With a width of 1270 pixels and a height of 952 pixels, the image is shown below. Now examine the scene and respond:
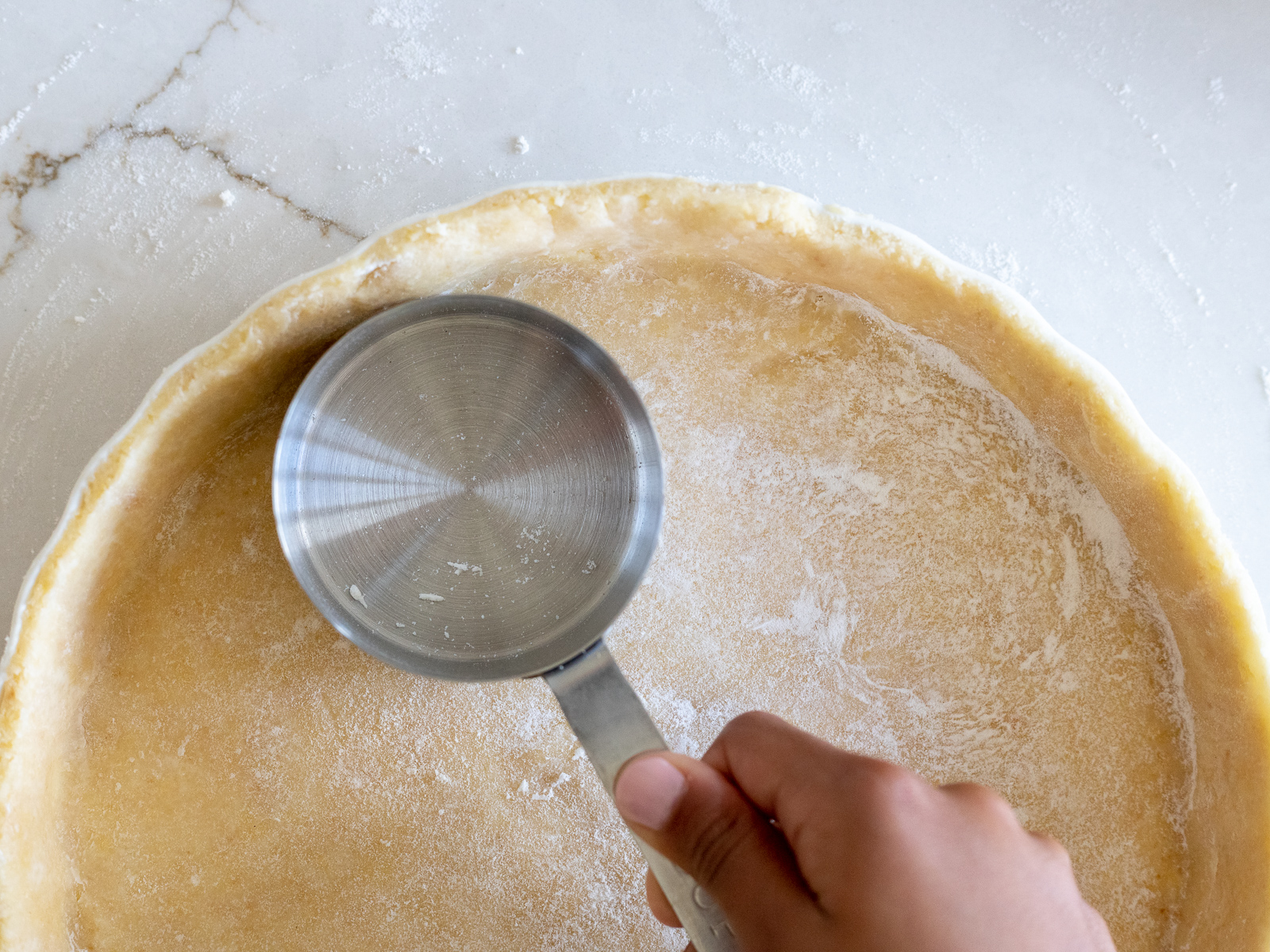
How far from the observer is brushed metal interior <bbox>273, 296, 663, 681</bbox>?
1.01 metres

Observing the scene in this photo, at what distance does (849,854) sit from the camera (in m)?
0.73

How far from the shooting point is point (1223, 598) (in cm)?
100

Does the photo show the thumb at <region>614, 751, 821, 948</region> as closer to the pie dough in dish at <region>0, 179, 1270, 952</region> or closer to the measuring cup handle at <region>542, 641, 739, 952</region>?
the measuring cup handle at <region>542, 641, 739, 952</region>

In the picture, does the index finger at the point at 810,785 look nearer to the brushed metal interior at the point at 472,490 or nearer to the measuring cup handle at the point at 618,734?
the measuring cup handle at the point at 618,734

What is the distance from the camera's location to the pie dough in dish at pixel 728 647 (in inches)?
39.7

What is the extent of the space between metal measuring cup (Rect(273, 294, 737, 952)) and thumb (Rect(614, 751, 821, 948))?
0.62 ft

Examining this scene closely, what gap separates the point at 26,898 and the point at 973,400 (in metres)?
1.19

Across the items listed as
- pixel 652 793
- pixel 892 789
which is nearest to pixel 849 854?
pixel 892 789

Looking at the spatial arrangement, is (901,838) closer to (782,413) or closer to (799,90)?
(782,413)

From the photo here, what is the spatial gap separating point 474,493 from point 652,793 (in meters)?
0.40

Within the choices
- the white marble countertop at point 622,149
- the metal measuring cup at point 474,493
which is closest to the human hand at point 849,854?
the metal measuring cup at point 474,493

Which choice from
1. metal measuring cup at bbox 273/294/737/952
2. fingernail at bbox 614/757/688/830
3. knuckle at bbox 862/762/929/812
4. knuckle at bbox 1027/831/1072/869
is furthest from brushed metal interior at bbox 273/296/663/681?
knuckle at bbox 1027/831/1072/869

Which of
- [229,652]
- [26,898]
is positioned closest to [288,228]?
[229,652]

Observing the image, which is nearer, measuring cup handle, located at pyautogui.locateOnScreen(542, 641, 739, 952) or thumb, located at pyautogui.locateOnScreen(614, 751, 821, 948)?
thumb, located at pyautogui.locateOnScreen(614, 751, 821, 948)
